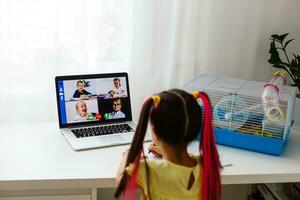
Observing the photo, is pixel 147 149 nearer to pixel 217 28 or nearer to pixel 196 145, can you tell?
pixel 196 145

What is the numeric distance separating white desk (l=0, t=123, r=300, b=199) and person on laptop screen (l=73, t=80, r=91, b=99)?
17 cm

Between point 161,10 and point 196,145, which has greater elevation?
point 161,10

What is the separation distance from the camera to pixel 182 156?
1.12 meters

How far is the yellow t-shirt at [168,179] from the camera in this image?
1.11m

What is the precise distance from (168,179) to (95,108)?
593 millimetres

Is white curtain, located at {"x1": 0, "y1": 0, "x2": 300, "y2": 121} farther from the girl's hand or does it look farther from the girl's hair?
Result: the girl's hair

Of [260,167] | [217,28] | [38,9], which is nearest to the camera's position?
[260,167]

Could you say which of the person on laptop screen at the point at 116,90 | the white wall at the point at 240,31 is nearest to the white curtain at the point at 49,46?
the person on laptop screen at the point at 116,90

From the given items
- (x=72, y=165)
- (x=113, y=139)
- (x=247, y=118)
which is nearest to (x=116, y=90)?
(x=113, y=139)

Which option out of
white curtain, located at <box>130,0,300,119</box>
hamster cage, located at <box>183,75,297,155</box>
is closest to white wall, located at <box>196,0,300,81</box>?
white curtain, located at <box>130,0,300,119</box>

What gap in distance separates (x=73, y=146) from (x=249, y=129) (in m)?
0.67

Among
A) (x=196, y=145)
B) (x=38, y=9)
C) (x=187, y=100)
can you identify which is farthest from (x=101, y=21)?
(x=187, y=100)

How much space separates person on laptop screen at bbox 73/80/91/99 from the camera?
5.12 ft

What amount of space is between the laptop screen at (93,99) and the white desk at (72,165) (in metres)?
0.11
